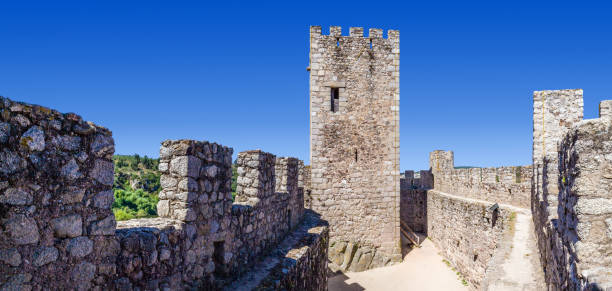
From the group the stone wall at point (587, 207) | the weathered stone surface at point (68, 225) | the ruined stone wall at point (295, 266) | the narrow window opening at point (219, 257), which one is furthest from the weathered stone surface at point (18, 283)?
the stone wall at point (587, 207)

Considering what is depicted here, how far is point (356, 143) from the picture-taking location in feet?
47.9

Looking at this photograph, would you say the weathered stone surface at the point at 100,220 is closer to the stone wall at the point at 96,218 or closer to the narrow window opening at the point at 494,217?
the stone wall at the point at 96,218

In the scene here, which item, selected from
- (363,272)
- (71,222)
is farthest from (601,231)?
(363,272)

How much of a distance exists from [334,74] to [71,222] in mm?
12760

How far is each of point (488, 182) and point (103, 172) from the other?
13.8m

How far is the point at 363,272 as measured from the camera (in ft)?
45.5

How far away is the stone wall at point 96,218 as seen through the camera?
2215 millimetres

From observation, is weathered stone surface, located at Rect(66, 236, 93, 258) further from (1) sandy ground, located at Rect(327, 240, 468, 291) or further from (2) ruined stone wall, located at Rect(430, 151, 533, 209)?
(2) ruined stone wall, located at Rect(430, 151, 533, 209)

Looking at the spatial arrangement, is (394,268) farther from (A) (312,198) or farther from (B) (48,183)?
(B) (48,183)

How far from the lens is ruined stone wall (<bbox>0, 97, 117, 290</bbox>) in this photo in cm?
217

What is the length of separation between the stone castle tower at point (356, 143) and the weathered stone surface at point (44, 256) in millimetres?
12109

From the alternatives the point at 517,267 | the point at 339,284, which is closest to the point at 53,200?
the point at 517,267

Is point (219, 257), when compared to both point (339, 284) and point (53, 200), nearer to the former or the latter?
point (53, 200)

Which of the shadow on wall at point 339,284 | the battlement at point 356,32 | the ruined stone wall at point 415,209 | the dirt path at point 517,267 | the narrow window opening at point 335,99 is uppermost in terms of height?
the battlement at point 356,32
